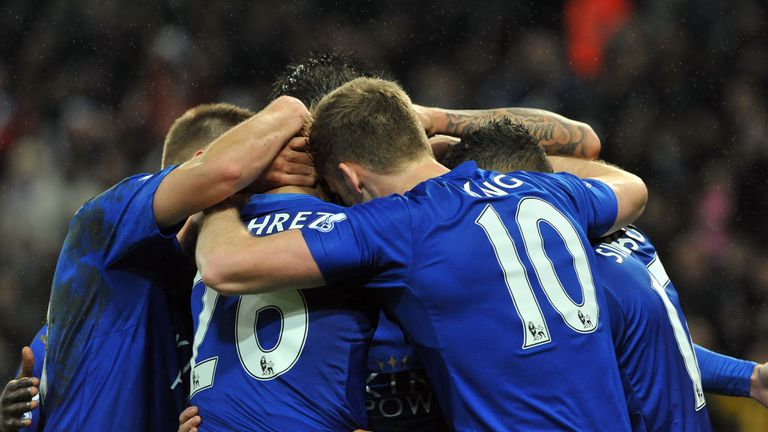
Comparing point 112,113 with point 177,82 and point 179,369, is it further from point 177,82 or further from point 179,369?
point 179,369

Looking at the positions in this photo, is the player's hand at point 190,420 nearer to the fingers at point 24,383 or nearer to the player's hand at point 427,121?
the fingers at point 24,383

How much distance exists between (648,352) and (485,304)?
77 cm

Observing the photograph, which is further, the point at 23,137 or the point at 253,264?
the point at 23,137

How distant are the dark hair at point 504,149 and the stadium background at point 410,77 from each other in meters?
4.06

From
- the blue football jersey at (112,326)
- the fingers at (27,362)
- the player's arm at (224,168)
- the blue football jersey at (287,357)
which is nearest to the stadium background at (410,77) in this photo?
the fingers at (27,362)

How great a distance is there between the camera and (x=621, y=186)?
121 inches

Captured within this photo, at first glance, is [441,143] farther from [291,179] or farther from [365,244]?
[365,244]

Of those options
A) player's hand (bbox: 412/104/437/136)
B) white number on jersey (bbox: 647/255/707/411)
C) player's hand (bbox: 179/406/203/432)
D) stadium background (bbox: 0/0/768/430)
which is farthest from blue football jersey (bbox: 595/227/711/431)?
stadium background (bbox: 0/0/768/430)

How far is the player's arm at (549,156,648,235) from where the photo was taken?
9.91ft

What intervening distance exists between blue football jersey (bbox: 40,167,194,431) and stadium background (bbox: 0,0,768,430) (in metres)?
4.18

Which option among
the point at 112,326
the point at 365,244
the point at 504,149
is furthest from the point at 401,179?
the point at 112,326

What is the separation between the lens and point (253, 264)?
244cm

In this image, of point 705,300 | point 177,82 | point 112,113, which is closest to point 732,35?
point 705,300

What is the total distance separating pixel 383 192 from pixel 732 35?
5.59m
